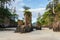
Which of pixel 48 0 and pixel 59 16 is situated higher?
pixel 48 0

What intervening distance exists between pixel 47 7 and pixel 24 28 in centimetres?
2696

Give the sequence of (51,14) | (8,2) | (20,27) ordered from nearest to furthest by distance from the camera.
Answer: (20,27), (8,2), (51,14)

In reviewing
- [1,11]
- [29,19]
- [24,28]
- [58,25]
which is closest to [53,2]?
[1,11]

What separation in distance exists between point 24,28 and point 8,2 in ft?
55.4

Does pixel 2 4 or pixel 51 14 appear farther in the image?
pixel 51 14

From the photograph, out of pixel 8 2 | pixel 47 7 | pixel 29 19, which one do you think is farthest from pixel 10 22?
pixel 29 19

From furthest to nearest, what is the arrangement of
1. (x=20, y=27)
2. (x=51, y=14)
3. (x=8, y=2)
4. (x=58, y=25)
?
(x=51, y=14) → (x=8, y=2) → (x=58, y=25) → (x=20, y=27)

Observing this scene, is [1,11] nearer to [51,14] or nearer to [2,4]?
[2,4]

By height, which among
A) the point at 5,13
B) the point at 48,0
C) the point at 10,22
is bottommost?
the point at 10,22

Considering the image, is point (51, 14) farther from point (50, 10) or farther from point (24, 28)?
point (24, 28)

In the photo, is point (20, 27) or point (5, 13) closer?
point (20, 27)

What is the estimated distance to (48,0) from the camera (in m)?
44.0

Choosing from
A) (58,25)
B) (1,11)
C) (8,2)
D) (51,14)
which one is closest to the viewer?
(58,25)

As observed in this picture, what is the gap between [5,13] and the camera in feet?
109
